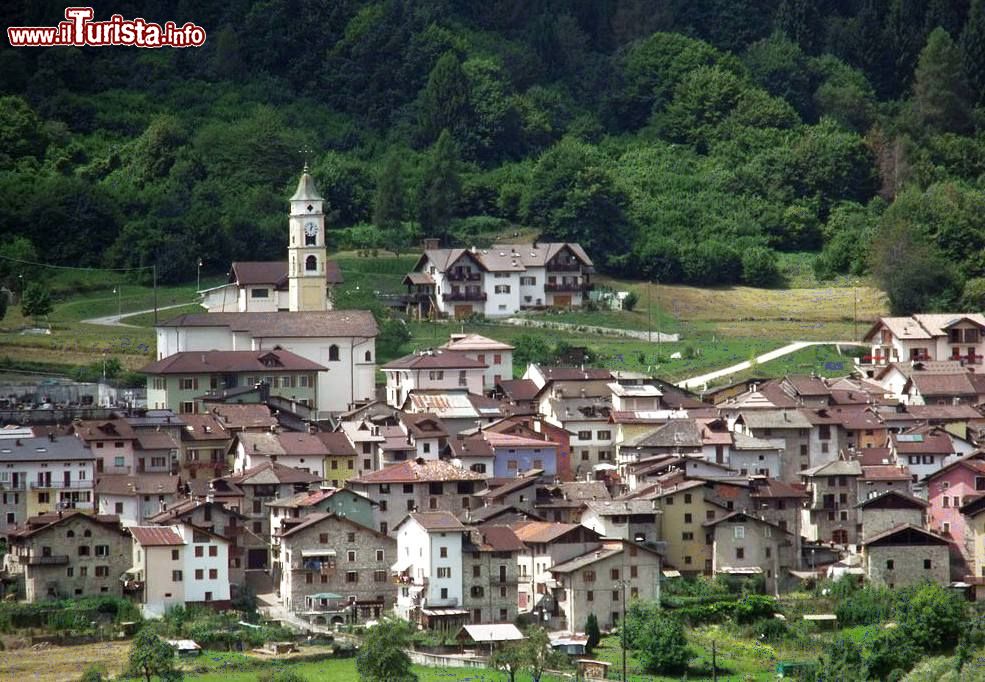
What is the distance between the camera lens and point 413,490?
69.2 meters

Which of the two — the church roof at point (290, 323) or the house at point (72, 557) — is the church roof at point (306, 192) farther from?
the house at point (72, 557)

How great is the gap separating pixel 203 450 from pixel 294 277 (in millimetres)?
16299

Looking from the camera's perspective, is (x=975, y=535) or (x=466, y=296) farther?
(x=466, y=296)

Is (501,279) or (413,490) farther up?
(501,279)

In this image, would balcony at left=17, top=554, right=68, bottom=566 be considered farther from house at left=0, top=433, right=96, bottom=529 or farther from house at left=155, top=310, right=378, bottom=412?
house at left=155, top=310, right=378, bottom=412

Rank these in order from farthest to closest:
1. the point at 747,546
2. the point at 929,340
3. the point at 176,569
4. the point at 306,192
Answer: the point at 306,192 < the point at 929,340 < the point at 747,546 < the point at 176,569

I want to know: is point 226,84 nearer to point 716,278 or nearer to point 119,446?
point 716,278

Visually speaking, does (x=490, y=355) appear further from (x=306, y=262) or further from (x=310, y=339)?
(x=306, y=262)

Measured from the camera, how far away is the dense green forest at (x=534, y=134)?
3917 inches

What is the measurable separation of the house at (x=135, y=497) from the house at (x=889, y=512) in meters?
16.2

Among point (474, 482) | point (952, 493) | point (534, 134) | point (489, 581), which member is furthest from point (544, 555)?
point (534, 134)

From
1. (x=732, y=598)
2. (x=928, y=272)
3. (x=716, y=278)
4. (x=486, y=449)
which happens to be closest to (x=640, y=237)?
(x=716, y=278)

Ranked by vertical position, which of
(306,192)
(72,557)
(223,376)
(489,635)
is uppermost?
(306,192)

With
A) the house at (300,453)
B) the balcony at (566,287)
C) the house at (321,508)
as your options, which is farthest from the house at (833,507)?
the balcony at (566,287)
